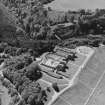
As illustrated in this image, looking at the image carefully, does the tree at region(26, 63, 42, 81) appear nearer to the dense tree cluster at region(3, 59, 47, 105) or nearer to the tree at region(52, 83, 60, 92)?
the dense tree cluster at region(3, 59, 47, 105)

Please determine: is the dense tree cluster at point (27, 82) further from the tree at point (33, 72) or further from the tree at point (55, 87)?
the tree at point (55, 87)

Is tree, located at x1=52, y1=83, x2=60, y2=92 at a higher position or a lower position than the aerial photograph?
lower

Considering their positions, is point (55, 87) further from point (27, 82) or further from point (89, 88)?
point (89, 88)

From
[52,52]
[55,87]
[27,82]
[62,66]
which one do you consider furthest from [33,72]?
[52,52]

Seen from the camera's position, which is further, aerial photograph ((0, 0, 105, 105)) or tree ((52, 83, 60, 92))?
tree ((52, 83, 60, 92))

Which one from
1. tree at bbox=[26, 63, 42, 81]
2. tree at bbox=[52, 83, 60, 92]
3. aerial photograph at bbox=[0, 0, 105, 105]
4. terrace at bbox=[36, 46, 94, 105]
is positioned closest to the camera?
aerial photograph at bbox=[0, 0, 105, 105]

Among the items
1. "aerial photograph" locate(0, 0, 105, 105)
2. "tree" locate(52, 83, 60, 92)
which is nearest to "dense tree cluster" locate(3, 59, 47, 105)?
"aerial photograph" locate(0, 0, 105, 105)

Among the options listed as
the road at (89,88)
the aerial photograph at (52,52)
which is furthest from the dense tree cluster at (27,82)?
the road at (89,88)

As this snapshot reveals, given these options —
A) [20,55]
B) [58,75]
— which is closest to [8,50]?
[20,55]
